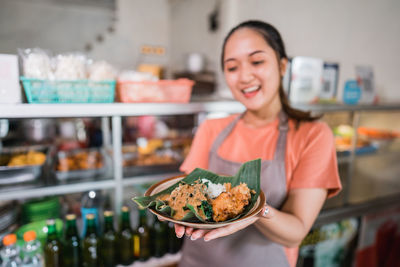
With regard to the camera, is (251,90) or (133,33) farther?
(133,33)

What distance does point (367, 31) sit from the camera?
9.62 ft

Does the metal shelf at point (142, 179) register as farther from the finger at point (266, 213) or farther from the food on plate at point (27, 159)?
the finger at point (266, 213)

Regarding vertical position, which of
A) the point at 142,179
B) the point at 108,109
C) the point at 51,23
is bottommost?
the point at 142,179

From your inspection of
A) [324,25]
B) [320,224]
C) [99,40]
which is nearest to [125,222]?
[320,224]

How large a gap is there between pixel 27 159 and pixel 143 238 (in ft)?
2.88

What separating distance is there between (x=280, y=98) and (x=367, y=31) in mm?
2283

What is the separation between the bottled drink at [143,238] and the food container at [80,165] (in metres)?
0.39

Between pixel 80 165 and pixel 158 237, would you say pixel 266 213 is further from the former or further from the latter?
pixel 80 165

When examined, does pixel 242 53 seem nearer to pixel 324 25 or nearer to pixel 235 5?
pixel 324 25

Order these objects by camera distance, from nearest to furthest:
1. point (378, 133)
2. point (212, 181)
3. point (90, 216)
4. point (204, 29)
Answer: point (212, 181) < point (90, 216) < point (378, 133) < point (204, 29)

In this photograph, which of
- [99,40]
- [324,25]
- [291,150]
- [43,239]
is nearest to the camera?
[291,150]

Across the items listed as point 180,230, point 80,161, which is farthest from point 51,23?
point 180,230

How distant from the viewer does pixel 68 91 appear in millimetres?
1340

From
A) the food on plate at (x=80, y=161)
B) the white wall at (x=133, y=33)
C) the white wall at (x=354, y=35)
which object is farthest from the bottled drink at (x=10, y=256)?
the white wall at (x=133, y=33)
